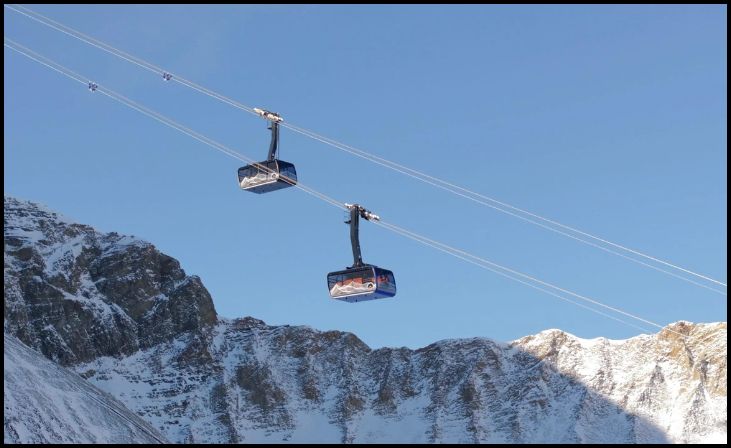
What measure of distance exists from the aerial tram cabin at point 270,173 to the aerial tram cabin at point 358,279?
5.29m

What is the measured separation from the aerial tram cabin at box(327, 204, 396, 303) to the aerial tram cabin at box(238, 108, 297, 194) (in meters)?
5.29

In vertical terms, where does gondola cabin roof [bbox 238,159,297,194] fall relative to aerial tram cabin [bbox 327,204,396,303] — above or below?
above

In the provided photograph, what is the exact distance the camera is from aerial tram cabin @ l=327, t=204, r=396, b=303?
284 ft

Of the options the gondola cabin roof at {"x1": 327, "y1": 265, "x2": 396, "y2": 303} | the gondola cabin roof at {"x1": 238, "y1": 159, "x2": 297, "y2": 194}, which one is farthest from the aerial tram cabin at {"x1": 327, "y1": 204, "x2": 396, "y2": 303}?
the gondola cabin roof at {"x1": 238, "y1": 159, "x2": 297, "y2": 194}

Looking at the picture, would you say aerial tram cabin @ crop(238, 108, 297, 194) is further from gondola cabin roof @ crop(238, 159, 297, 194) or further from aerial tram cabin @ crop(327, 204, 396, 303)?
aerial tram cabin @ crop(327, 204, 396, 303)

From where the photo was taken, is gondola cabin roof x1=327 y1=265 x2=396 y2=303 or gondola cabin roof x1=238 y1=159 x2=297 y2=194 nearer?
gondola cabin roof x1=327 y1=265 x2=396 y2=303

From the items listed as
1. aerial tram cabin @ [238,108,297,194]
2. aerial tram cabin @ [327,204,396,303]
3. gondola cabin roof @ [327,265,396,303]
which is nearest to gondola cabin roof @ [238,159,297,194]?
aerial tram cabin @ [238,108,297,194]

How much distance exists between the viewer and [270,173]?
89.2 m

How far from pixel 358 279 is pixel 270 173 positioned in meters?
9.13

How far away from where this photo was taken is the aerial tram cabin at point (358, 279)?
86.5 metres

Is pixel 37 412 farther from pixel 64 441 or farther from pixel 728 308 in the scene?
pixel 728 308

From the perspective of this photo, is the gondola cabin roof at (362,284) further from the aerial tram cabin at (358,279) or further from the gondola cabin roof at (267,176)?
the gondola cabin roof at (267,176)

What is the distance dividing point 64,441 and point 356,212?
120m

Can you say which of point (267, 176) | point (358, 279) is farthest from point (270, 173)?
point (358, 279)
